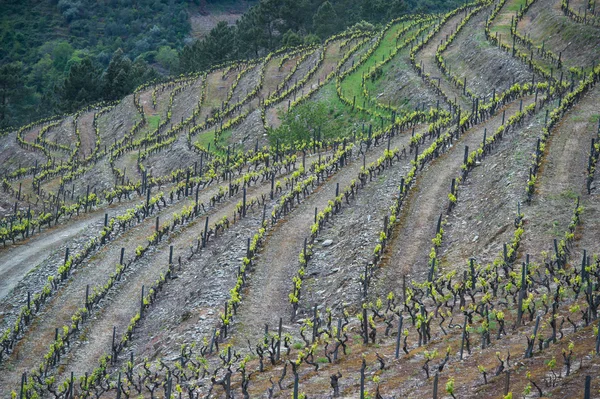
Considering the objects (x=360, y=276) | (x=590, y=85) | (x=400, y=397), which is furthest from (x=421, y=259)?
(x=590, y=85)

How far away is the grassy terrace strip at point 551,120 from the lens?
37719 mm

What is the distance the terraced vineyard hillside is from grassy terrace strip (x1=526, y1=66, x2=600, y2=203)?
0.67 feet

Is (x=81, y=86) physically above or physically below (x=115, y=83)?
below

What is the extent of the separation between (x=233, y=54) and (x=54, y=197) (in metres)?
68.2

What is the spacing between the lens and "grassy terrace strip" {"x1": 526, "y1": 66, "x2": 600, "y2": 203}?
37.7 metres

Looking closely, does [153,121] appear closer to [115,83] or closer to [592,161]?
[115,83]

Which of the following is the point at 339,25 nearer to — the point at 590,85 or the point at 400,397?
the point at 590,85

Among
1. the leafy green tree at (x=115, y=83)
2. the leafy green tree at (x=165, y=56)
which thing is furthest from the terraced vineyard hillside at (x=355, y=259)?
the leafy green tree at (x=165, y=56)

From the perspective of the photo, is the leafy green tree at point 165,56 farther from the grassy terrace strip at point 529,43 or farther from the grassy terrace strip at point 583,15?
the grassy terrace strip at point 583,15

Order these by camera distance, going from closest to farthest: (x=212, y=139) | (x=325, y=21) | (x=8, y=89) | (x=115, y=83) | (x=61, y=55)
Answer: (x=212, y=139) → (x=115, y=83) → (x=325, y=21) → (x=8, y=89) → (x=61, y=55)

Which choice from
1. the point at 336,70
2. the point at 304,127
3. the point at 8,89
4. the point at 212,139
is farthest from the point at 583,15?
the point at 8,89

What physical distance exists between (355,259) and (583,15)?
170 feet

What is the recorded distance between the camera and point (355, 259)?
36156mm

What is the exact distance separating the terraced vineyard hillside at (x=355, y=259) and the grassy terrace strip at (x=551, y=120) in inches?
8.0
